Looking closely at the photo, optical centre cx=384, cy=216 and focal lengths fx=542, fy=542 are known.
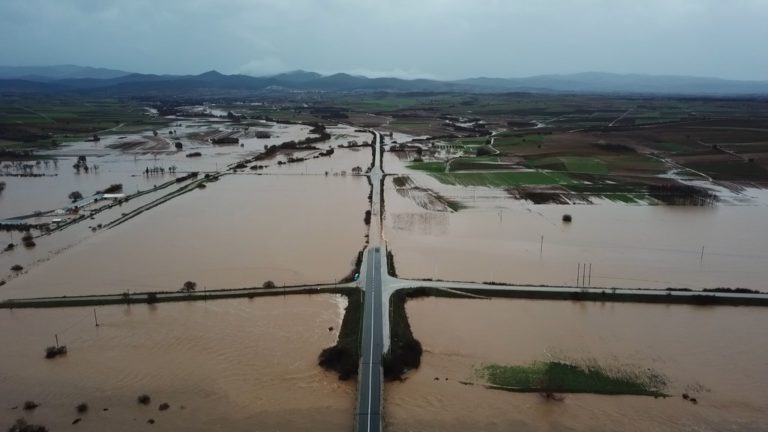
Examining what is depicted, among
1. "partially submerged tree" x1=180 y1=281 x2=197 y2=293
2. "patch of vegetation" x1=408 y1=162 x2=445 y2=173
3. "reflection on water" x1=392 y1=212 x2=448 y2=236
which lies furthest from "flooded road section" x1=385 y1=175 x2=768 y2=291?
"patch of vegetation" x1=408 y1=162 x2=445 y2=173

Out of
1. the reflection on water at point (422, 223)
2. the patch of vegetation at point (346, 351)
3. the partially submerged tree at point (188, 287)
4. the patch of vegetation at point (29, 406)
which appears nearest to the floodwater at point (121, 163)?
the partially submerged tree at point (188, 287)

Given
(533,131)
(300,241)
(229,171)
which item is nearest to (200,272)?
(300,241)

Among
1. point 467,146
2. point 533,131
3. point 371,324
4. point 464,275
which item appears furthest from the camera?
point 533,131

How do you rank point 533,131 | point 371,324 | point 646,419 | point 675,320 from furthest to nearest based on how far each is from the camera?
point 533,131
point 675,320
point 371,324
point 646,419

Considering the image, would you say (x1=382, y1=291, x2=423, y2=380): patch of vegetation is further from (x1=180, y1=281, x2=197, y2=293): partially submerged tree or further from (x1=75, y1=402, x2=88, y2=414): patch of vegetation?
(x1=180, y1=281, x2=197, y2=293): partially submerged tree

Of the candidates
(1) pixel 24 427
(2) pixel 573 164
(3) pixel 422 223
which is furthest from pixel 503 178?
(1) pixel 24 427

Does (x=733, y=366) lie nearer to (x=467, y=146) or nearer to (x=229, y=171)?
(x=229, y=171)
